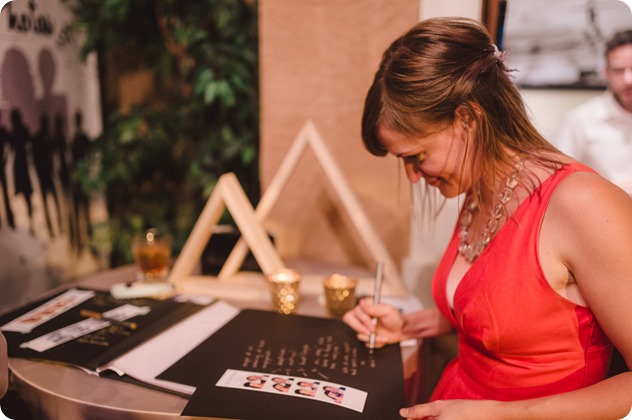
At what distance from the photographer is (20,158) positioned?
159 cm

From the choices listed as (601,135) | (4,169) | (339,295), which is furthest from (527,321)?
(4,169)

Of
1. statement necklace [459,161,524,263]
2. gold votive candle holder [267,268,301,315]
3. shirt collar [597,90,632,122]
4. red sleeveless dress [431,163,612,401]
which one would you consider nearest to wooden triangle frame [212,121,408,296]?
gold votive candle holder [267,268,301,315]

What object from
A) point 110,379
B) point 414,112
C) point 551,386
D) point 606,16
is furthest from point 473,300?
point 606,16

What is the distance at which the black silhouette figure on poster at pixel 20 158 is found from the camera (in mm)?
1549

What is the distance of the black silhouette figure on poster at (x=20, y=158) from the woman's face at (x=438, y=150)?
4.35ft

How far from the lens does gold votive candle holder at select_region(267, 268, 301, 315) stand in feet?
3.46

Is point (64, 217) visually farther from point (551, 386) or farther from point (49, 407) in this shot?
point (551, 386)

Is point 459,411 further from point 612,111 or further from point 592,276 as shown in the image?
point 612,111

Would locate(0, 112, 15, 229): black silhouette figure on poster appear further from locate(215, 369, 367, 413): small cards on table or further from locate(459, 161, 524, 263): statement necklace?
locate(459, 161, 524, 263): statement necklace

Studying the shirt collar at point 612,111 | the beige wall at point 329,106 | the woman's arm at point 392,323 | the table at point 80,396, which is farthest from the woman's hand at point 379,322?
→ the shirt collar at point 612,111

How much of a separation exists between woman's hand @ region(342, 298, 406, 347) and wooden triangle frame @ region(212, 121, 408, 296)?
0.26 metres

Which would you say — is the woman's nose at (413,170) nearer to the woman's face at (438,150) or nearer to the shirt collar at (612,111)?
the woman's face at (438,150)

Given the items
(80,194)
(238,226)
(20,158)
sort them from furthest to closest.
A: (80,194) → (20,158) → (238,226)

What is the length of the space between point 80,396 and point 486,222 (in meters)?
0.74
